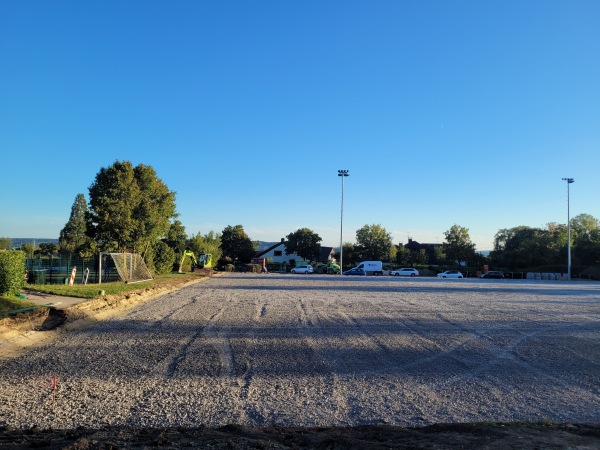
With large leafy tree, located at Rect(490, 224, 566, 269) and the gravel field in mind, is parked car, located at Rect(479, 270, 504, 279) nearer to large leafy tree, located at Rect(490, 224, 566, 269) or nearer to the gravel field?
large leafy tree, located at Rect(490, 224, 566, 269)

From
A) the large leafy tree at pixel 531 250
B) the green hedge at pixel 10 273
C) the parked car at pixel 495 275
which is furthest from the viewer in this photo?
the large leafy tree at pixel 531 250

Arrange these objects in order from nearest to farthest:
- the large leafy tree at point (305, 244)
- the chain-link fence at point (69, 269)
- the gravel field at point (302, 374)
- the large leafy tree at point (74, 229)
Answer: the gravel field at point (302, 374)
the chain-link fence at point (69, 269)
the large leafy tree at point (74, 229)
the large leafy tree at point (305, 244)

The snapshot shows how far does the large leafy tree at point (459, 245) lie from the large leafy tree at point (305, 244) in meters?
29.0

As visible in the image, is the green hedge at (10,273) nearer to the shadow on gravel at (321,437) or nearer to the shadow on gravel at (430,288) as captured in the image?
the shadow on gravel at (321,437)

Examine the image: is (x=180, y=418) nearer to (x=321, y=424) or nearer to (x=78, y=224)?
(x=321, y=424)

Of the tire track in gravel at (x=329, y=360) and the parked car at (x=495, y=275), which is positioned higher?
the parked car at (x=495, y=275)

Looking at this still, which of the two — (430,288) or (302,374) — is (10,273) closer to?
(302,374)

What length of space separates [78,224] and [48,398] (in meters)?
83.5

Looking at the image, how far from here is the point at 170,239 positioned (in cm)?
5291

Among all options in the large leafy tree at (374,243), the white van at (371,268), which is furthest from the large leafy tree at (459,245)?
the white van at (371,268)

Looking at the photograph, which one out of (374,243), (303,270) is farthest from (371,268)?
(374,243)

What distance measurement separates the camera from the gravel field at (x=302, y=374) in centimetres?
654

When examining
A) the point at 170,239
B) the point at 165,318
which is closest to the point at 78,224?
the point at 170,239

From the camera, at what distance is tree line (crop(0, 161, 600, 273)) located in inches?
1433
